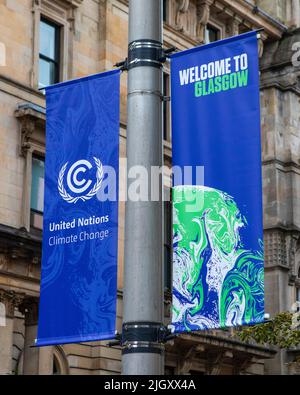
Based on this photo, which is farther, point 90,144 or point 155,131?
point 90,144

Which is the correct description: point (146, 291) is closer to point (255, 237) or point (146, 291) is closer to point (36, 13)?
point (255, 237)

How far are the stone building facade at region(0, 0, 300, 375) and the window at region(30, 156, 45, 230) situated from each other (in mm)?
27

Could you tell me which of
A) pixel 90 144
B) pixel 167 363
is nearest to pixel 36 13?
pixel 167 363

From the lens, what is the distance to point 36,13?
2628 cm

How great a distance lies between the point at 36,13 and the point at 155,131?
692 inches

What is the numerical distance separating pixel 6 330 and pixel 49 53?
26.9 feet

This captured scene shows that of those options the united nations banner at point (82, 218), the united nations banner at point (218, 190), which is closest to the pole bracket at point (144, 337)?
the united nations banner at point (218, 190)

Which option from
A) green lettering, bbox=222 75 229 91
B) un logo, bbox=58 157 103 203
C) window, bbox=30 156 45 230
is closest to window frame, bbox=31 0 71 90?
window, bbox=30 156 45 230

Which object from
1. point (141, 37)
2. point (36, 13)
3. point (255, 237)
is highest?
point (36, 13)

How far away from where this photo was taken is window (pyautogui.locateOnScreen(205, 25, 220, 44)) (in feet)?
113

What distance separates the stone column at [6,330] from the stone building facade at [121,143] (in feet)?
0.09

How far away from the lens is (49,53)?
2705 cm

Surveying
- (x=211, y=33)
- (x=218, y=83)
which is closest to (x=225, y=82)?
(x=218, y=83)
